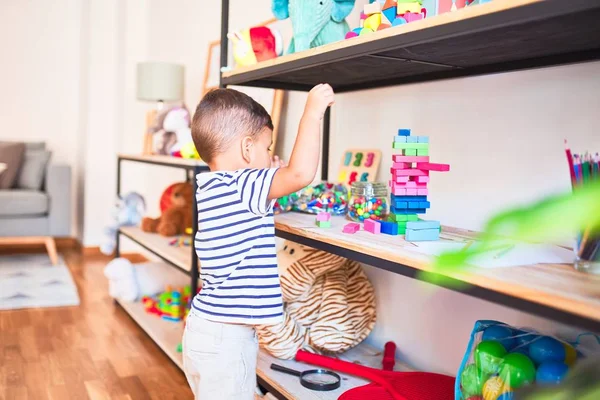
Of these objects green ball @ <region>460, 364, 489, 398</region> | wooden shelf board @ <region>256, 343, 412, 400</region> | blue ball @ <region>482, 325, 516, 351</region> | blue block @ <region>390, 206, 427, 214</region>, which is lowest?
wooden shelf board @ <region>256, 343, 412, 400</region>

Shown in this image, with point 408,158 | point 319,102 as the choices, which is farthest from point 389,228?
point 319,102

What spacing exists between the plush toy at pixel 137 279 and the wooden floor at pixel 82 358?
0.35 feet

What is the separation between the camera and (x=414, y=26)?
92 centimetres

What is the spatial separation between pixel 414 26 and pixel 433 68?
460mm

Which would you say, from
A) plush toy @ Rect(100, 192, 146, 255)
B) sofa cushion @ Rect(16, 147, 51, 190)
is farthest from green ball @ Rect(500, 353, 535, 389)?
sofa cushion @ Rect(16, 147, 51, 190)

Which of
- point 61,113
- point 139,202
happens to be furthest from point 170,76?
point 61,113

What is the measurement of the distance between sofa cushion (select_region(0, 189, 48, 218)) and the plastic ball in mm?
3362

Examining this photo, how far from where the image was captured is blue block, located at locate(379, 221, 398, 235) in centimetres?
113

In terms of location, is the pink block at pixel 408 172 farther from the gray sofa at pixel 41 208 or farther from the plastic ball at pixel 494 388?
the gray sofa at pixel 41 208

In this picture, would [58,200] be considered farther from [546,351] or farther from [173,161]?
[546,351]

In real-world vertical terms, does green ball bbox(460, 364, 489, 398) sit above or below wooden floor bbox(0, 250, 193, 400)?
above

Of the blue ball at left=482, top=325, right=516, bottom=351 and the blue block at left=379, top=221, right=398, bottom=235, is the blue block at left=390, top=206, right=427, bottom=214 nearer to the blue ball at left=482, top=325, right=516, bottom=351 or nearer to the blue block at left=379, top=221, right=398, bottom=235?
the blue block at left=379, top=221, right=398, bottom=235

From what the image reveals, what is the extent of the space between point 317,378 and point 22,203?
289 centimetres

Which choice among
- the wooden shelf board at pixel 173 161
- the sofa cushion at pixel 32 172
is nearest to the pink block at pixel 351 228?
the wooden shelf board at pixel 173 161
